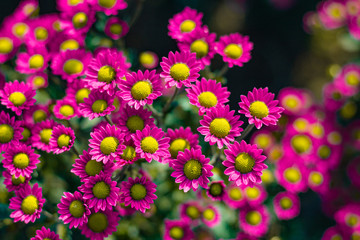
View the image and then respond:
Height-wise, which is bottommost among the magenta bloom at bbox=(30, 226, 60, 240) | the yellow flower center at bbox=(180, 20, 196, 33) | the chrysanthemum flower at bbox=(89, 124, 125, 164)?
the magenta bloom at bbox=(30, 226, 60, 240)

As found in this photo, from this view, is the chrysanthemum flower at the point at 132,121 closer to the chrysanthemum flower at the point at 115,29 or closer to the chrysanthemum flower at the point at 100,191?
the chrysanthemum flower at the point at 100,191

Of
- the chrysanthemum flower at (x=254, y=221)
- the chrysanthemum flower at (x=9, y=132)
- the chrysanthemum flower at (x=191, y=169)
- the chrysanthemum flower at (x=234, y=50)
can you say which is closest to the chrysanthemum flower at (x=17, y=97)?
the chrysanthemum flower at (x=9, y=132)

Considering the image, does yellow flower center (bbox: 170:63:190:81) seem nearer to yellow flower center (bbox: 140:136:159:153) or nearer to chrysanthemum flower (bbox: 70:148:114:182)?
yellow flower center (bbox: 140:136:159:153)

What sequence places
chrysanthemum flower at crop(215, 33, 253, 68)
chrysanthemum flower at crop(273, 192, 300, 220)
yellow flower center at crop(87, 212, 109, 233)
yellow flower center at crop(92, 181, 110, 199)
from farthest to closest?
chrysanthemum flower at crop(273, 192, 300, 220)
chrysanthemum flower at crop(215, 33, 253, 68)
yellow flower center at crop(87, 212, 109, 233)
yellow flower center at crop(92, 181, 110, 199)

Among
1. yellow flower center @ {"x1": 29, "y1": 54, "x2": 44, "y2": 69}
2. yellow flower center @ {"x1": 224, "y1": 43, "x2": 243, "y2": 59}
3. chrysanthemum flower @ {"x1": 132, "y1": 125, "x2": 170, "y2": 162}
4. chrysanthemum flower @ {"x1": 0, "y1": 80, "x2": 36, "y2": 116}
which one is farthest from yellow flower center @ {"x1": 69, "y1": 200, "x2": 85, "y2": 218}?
yellow flower center @ {"x1": 224, "y1": 43, "x2": 243, "y2": 59}

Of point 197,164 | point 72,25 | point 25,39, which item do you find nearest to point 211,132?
point 197,164

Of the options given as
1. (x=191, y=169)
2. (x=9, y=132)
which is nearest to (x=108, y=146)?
(x=191, y=169)
